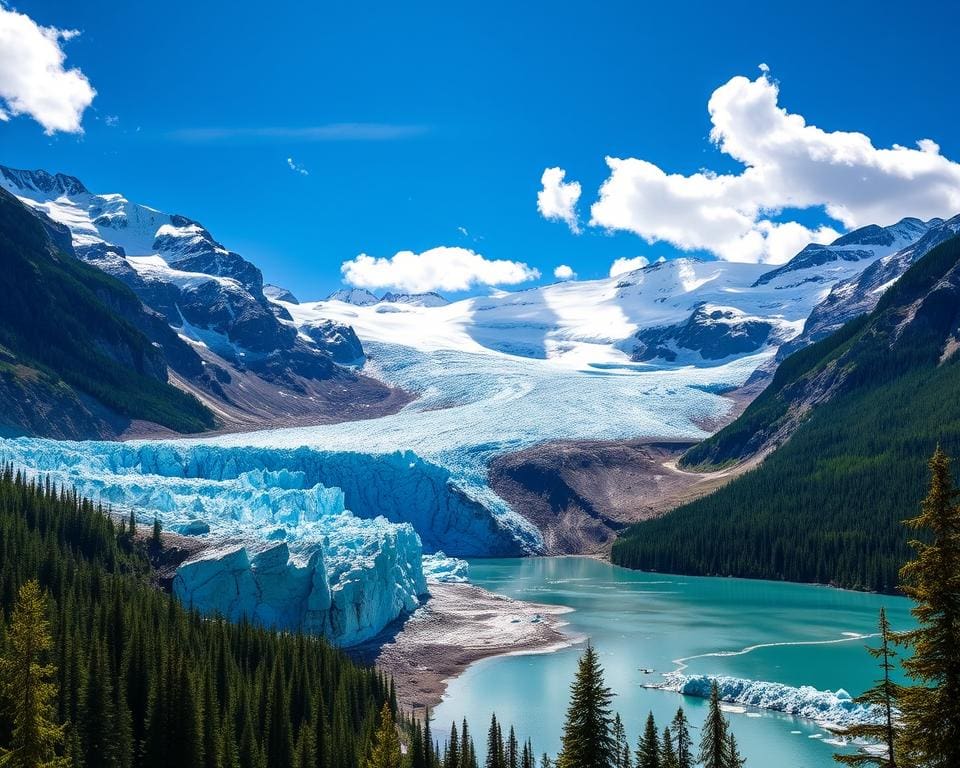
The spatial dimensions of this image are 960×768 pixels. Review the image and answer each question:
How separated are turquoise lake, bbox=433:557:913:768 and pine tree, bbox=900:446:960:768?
3090 centimetres

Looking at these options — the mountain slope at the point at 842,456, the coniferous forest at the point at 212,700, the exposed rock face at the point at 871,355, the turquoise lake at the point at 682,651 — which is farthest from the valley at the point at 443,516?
the coniferous forest at the point at 212,700

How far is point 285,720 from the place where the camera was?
130 feet

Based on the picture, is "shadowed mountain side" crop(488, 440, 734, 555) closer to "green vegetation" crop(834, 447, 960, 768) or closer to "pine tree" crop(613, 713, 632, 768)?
"pine tree" crop(613, 713, 632, 768)

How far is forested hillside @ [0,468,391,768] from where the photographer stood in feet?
113

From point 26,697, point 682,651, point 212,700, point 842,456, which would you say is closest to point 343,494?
point 682,651

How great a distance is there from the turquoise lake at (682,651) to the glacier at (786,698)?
0.99 metres

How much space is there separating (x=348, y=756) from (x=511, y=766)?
24.7 ft

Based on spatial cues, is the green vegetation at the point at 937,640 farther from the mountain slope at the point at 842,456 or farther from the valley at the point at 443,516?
the mountain slope at the point at 842,456

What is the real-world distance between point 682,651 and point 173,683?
40.7 meters

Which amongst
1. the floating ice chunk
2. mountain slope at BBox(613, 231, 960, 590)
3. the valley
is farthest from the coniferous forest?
mountain slope at BBox(613, 231, 960, 590)

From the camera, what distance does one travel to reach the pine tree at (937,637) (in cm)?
1352

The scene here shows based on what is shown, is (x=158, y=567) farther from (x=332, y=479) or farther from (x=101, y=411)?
(x=101, y=411)

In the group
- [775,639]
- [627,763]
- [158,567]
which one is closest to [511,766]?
[627,763]

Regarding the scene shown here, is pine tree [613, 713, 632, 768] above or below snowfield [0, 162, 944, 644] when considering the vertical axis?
below
